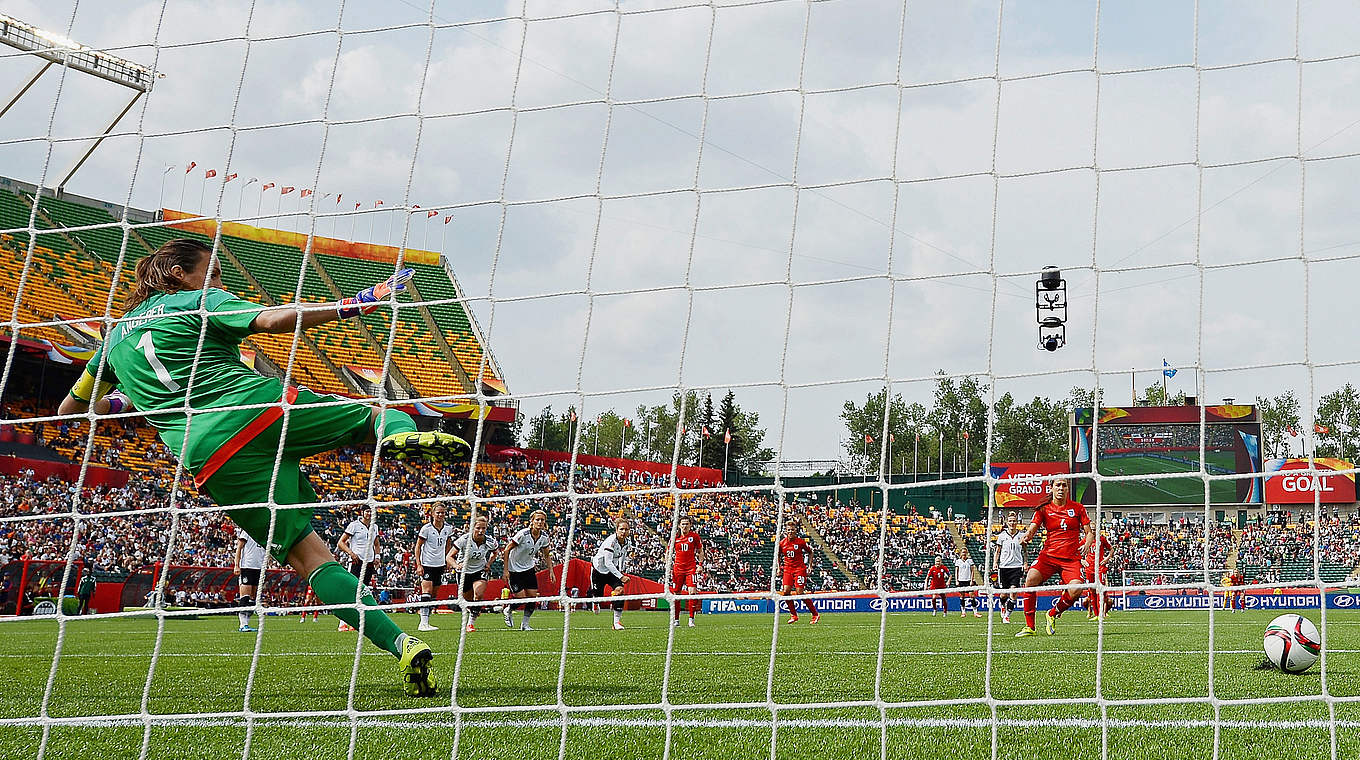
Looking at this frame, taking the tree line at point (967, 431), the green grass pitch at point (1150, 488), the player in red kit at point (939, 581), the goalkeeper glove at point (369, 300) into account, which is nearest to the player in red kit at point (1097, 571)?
the goalkeeper glove at point (369, 300)

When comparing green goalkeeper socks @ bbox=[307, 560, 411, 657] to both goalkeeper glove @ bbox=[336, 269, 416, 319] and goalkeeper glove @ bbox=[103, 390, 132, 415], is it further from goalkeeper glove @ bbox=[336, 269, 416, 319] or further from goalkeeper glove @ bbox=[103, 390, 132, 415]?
goalkeeper glove @ bbox=[103, 390, 132, 415]

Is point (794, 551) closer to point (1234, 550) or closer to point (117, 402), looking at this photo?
point (117, 402)

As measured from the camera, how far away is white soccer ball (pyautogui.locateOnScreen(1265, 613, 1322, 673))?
19.6 feet

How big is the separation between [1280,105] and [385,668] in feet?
17.6

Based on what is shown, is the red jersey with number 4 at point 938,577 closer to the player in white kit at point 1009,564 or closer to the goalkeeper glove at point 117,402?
the player in white kit at point 1009,564

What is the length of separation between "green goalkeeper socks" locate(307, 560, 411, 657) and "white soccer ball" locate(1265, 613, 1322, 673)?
4.94 m

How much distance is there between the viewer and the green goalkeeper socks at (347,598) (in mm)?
4203

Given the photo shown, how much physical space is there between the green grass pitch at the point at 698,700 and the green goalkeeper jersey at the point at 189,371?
1.02 metres

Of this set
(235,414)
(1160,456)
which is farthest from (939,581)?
(235,414)

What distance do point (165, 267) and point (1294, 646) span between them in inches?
243

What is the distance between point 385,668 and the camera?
6203 mm

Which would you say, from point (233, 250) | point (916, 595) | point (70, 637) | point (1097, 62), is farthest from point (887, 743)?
point (233, 250)

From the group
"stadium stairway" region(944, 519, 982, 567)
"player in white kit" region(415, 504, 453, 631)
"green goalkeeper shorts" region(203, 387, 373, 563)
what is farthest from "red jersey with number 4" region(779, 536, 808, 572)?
"green goalkeeper shorts" region(203, 387, 373, 563)

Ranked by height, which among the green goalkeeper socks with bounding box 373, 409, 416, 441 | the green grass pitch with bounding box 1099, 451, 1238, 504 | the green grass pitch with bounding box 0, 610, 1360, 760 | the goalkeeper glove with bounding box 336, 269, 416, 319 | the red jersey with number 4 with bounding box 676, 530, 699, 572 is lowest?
the green grass pitch with bounding box 0, 610, 1360, 760
